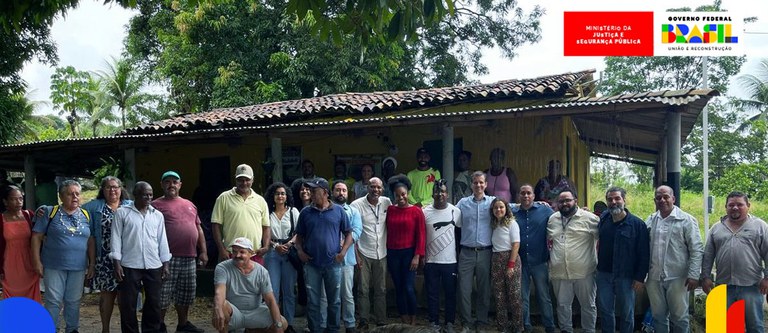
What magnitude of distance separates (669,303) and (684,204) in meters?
22.0

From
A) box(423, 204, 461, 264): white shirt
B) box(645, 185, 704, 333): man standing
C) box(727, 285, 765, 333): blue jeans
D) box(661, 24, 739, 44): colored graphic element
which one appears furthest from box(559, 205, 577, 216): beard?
box(661, 24, 739, 44): colored graphic element

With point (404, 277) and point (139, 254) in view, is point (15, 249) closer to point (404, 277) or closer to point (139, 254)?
point (139, 254)

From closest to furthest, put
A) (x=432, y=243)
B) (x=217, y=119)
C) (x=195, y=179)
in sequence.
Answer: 1. (x=432, y=243)
2. (x=217, y=119)
3. (x=195, y=179)

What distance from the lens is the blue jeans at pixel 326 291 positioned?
713cm

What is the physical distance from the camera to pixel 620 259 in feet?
21.9

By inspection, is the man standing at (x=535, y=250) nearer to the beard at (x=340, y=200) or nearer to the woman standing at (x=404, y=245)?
the woman standing at (x=404, y=245)

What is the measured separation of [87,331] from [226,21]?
11744 millimetres

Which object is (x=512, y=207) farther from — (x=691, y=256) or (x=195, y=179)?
(x=195, y=179)

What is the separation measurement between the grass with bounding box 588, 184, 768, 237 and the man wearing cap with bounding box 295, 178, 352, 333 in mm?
17207

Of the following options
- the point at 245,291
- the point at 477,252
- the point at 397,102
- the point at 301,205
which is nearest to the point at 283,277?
the point at 301,205

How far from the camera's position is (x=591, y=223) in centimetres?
702

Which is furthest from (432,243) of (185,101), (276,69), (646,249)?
(185,101)

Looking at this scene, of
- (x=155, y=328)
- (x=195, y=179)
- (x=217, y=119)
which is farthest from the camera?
(x=195, y=179)

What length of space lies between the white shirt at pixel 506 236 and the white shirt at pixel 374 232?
1.14 metres
